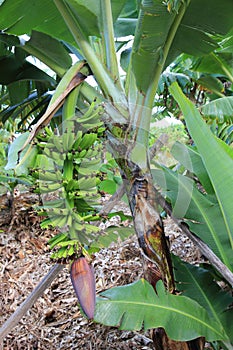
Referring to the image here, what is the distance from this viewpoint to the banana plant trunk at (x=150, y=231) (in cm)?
65

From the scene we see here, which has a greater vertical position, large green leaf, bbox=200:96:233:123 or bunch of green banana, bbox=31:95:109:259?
large green leaf, bbox=200:96:233:123

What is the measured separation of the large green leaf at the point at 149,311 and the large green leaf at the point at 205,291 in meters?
0.10

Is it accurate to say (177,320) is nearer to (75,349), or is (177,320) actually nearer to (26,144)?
(26,144)

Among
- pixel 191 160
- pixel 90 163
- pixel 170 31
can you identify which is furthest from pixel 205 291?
pixel 170 31

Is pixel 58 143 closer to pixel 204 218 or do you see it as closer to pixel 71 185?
pixel 71 185

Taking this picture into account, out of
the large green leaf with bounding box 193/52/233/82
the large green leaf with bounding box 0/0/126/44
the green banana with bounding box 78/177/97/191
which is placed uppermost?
the large green leaf with bounding box 193/52/233/82

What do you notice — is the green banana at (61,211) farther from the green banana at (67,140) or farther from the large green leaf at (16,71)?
the large green leaf at (16,71)

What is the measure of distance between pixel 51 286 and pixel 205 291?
2.99 ft

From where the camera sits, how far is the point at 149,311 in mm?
622

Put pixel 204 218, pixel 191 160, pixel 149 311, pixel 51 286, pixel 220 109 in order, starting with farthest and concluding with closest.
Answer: pixel 51 286 < pixel 220 109 < pixel 191 160 < pixel 204 218 < pixel 149 311

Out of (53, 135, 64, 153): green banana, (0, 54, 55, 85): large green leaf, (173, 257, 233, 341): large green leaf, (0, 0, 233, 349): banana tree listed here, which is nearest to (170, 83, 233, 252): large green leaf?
(0, 0, 233, 349): banana tree

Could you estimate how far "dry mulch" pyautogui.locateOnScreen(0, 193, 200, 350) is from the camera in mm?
1192

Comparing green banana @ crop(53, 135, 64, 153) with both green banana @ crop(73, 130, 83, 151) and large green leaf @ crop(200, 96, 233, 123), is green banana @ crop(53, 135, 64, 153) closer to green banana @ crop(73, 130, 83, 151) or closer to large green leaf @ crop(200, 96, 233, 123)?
green banana @ crop(73, 130, 83, 151)

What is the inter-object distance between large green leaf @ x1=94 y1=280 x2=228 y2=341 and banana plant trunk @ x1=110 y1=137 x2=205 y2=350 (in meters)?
0.03
